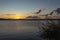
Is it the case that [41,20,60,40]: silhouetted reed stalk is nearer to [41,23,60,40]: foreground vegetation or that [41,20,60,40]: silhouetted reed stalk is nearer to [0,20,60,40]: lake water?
[41,23,60,40]: foreground vegetation

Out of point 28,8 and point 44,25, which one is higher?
point 28,8

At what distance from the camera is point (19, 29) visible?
7.61 ft

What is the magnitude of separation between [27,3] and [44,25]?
1.30 feet

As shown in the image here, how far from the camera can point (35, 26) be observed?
7.68 feet

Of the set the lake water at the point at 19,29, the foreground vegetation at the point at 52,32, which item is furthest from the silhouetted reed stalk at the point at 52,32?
the lake water at the point at 19,29

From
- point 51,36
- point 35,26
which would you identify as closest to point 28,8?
point 35,26

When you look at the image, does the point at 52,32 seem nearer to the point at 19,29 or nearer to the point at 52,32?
the point at 52,32

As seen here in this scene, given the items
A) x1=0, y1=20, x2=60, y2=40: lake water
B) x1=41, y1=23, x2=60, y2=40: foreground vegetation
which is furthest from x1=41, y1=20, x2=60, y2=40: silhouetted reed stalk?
x1=0, y1=20, x2=60, y2=40: lake water

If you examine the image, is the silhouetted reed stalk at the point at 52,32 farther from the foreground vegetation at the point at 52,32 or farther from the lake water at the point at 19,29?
the lake water at the point at 19,29

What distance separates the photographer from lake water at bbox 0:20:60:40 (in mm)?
2283

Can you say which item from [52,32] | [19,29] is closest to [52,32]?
[52,32]

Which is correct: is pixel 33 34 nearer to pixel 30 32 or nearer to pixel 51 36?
pixel 30 32

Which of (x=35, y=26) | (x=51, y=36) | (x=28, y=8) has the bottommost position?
(x=51, y=36)

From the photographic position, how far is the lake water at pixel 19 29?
2283 mm
